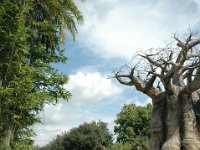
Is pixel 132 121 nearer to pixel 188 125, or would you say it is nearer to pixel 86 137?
pixel 86 137

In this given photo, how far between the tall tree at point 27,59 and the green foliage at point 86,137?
30.6 meters

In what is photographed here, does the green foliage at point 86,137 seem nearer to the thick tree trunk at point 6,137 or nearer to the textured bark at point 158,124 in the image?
the textured bark at point 158,124

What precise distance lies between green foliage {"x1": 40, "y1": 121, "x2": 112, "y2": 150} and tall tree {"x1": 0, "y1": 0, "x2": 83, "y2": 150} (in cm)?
3058

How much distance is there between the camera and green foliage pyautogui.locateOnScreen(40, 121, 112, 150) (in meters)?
44.6

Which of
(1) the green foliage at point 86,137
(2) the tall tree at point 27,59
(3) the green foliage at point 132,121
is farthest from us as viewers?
(3) the green foliage at point 132,121

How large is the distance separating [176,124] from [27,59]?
502cm

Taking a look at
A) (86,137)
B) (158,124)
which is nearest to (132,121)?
(86,137)

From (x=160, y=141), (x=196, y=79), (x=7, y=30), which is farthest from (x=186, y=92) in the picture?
(x=7, y=30)

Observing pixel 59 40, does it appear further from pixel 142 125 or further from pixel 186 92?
pixel 142 125

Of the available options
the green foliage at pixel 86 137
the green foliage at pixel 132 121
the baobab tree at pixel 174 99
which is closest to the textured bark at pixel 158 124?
the baobab tree at pixel 174 99

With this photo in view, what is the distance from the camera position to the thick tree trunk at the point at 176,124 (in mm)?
11719

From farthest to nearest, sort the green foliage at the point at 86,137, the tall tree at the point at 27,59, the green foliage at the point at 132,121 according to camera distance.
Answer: the green foliage at the point at 132,121 → the green foliage at the point at 86,137 → the tall tree at the point at 27,59

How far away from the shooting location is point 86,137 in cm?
4447

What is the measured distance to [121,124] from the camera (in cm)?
4734
